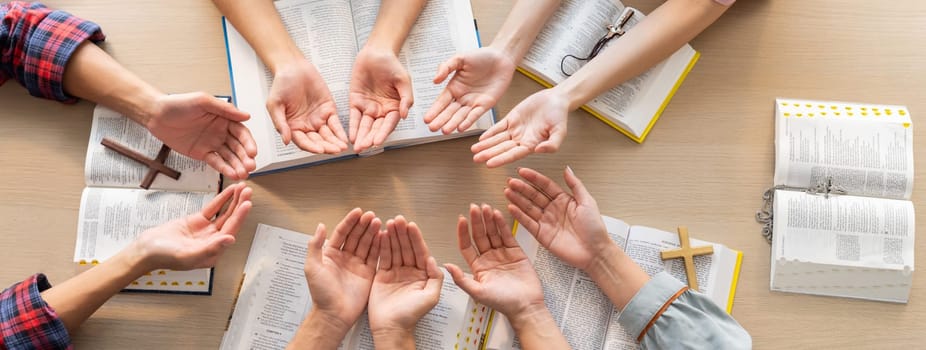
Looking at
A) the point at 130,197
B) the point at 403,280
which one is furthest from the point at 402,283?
the point at 130,197

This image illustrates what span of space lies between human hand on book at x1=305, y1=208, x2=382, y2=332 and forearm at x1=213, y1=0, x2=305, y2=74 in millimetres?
351

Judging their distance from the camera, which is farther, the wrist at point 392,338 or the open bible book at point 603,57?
the open bible book at point 603,57

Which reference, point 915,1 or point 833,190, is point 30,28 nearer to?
point 833,190

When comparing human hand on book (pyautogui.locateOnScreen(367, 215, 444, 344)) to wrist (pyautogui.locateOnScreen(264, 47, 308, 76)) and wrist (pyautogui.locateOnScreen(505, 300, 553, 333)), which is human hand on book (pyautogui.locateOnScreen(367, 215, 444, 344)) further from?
wrist (pyautogui.locateOnScreen(264, 47, 308, 76))

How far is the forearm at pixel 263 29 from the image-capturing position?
4.32 ft

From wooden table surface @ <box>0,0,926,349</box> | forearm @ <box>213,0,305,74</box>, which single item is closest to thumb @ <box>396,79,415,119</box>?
wooden table surface @ <box>0,0,926,349</box>

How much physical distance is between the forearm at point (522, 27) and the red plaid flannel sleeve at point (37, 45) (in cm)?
84

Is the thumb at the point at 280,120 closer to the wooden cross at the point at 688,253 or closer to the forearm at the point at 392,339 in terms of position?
the forearm at the point at 392,339

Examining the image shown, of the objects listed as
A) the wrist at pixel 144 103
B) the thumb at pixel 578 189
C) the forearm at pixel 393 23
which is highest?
the wrist at pixel 144 103

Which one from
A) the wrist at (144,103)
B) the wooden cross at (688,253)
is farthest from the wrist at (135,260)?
the wooden cross at (688,253)

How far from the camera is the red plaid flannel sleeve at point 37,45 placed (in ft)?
4.22

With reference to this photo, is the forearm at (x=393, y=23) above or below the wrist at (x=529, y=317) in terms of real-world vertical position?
above

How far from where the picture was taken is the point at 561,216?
1310mm

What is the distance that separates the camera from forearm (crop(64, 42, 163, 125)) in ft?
4.25
